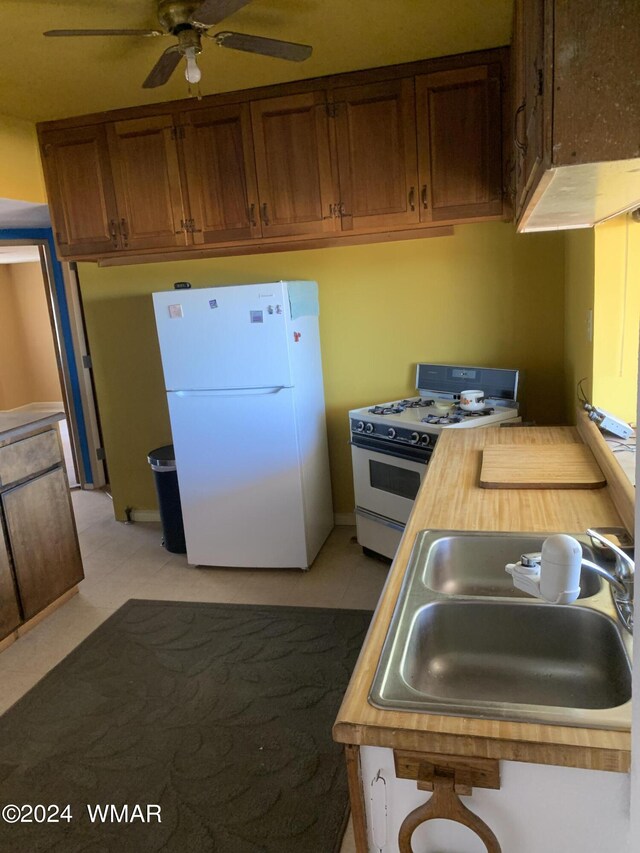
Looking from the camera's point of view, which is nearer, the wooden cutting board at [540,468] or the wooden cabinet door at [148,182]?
the wooden cutting board at [540,468]

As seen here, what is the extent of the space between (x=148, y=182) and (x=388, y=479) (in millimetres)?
2034

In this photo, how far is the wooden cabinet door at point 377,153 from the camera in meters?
2.86

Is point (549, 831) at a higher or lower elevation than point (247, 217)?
lower

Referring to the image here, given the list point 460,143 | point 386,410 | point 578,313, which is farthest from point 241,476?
point 460,143

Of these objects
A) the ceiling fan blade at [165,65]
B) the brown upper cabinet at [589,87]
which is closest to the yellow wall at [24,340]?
the ceiling fan blade at [165,65]

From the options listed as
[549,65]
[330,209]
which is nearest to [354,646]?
[330,209]

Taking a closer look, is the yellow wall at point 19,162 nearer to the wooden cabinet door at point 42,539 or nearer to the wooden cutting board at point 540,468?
the wooden cabinet door at point 42,539

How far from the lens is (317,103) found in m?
2.94

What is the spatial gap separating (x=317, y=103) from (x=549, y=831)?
118 inches

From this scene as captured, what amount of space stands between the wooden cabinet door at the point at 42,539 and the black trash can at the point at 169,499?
23.3 inches

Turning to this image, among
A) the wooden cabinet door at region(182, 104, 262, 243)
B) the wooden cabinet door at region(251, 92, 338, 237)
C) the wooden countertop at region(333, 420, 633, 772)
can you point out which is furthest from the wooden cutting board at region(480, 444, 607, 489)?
the wooden cabinet door at region(182, 104, 262, 243)

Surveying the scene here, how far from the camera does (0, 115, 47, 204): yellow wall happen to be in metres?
3.17

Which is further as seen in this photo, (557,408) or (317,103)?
(557,408)

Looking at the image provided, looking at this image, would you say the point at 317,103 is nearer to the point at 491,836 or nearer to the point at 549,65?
the point at 549,65
